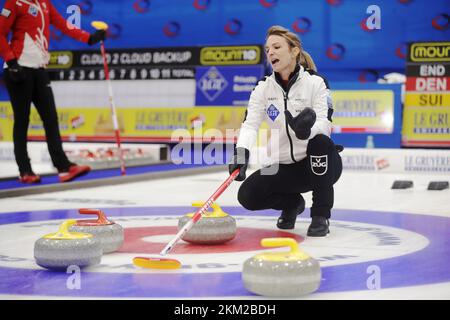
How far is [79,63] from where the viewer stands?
34.1ft

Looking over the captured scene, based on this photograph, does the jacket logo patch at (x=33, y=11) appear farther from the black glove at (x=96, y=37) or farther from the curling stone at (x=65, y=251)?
the curling stone at (x=65, y=251)

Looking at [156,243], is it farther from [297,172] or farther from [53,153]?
[53,153]

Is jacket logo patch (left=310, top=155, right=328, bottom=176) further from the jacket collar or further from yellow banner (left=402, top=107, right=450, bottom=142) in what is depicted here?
yellow banner (left=402, top=107, right=450, bottom=142)

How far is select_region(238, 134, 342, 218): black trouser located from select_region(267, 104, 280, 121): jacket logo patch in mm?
219

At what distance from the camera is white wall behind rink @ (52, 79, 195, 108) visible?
9.73 metres

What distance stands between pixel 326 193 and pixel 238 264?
93 centimetres

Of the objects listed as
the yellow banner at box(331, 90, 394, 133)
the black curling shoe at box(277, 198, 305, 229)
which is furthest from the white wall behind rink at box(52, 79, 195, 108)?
the black curling shoe at box(277, 198, 305, 229)

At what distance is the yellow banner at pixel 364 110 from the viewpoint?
8344mm

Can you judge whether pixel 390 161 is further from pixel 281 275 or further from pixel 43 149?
pixel 281 275

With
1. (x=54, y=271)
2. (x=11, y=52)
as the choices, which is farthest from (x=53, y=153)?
(x=54, y=271)

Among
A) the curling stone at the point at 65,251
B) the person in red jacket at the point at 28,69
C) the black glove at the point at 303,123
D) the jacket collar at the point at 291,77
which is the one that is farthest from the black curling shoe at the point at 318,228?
the person in red jacket at the point at 28,69

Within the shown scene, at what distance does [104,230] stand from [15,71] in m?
3.07

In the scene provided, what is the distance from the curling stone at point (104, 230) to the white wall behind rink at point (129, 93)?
6.53m

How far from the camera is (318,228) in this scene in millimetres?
3711
